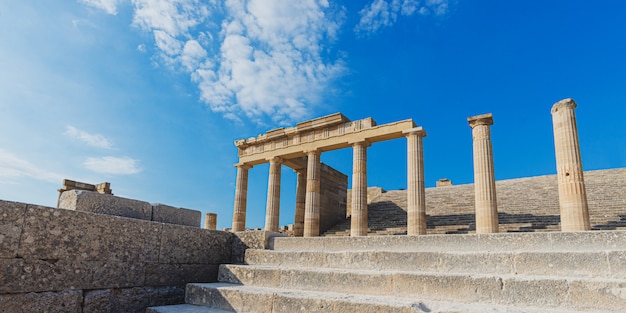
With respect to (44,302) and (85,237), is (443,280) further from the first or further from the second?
(44,302)

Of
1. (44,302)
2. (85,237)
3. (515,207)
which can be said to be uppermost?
(515,207)

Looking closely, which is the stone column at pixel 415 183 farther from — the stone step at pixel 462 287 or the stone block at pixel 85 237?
the stone block at pixel 85 237

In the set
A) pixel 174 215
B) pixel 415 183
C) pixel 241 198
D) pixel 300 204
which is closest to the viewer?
pixel 174 215

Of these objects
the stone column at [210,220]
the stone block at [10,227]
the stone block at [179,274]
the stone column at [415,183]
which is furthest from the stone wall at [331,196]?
the stone block at [10,227]

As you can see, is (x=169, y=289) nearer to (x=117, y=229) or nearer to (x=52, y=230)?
Result: (x=117, y=229)

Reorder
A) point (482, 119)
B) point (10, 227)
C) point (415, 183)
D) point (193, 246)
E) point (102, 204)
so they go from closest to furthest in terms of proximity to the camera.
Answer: point (10, 227) → point (102, 204) → point (193, 246) → point (482, 119) → point (415, 183)

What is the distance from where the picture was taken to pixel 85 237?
182 inches

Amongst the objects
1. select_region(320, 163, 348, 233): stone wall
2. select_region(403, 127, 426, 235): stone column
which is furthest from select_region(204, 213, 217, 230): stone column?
select_region(403, 127, 426, 235): stone column

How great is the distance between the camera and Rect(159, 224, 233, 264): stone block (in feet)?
18.3

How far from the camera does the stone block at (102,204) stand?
17.0 feet

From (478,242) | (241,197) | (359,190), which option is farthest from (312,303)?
(241,197)

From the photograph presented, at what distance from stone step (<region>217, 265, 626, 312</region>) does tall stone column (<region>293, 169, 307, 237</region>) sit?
15793mm

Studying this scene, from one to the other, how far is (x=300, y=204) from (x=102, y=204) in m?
16.8

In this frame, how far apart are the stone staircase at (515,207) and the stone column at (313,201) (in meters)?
2.90
